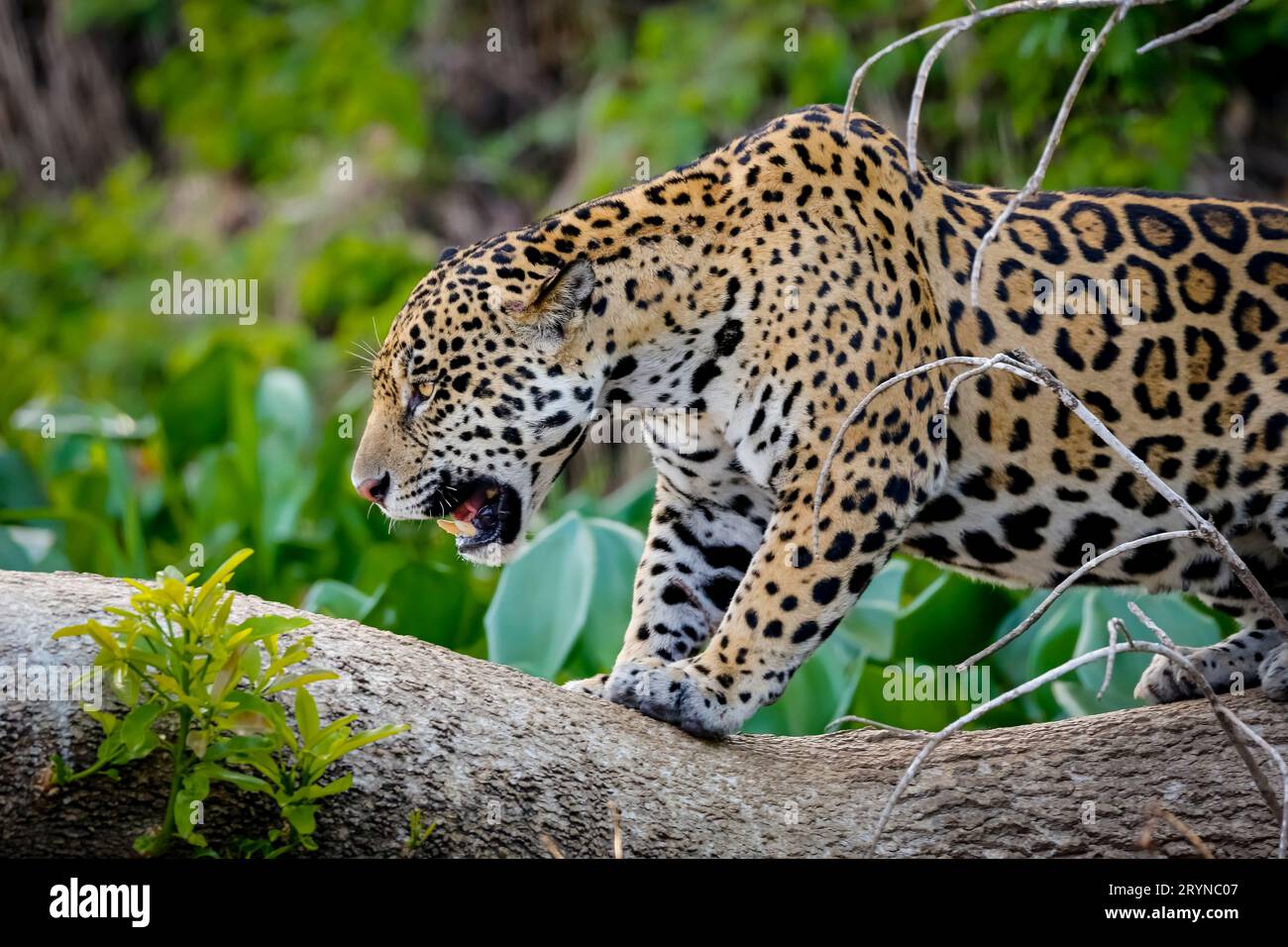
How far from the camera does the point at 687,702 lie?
16.0ft

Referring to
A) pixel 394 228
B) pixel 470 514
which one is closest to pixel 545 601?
pixel 470 514

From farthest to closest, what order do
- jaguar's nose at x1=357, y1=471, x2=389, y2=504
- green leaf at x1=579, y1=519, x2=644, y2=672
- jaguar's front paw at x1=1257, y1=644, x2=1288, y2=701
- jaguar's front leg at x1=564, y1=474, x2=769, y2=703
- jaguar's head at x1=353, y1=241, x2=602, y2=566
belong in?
green leaf at x1=579, y1=519, x2=644, y2=672 < jaguar's front leg at x1=564, y1=474, x2=769, y2=703 < jaguar's nose at x1=357, y1=471, x2=389, y2=504 < jaguar's head at x1=353, y1=241, x2=602, y2=566 < jaguar's front paw at x1=1257, y1=644, x2=1288, y2=701

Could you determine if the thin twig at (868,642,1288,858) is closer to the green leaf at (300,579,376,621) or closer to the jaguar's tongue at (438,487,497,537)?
the jaguar's tongue at (438,487,497,537)

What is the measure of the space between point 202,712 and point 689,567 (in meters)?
2.16

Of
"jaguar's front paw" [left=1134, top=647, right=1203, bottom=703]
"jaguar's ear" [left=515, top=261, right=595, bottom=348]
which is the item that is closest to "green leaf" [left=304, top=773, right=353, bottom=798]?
"jaguar's ear" [left=515, top=261, right=595, bottom=348]

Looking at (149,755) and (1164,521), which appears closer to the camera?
(149,755)

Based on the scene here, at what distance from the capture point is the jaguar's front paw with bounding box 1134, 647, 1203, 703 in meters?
5.45

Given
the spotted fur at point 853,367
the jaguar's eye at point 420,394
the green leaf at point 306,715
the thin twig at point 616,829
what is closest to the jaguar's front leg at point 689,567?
the spotted fur at point 853,367

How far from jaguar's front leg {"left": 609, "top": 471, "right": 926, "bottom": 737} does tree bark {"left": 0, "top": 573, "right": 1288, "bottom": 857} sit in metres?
0.10

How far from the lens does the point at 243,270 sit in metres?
14.2

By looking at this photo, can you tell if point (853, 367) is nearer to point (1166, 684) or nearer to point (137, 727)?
point (1166, 684)

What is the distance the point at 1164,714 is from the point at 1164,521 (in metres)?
0.66
